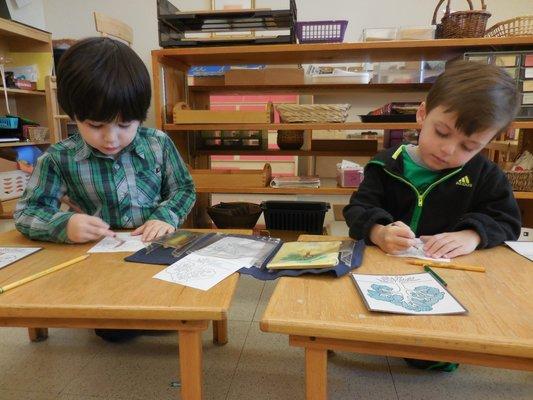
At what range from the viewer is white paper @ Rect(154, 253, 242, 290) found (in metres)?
0.63

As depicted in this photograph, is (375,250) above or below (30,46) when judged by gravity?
below

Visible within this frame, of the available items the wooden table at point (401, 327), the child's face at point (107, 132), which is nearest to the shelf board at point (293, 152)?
the child's face at point (107, 132)

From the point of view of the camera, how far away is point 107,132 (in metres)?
0.86

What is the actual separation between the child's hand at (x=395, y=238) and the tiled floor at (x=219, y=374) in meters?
0.47

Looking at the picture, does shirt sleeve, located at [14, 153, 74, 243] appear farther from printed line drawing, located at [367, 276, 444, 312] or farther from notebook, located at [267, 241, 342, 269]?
printed line drawing, located at [367, 276, 444, 312]

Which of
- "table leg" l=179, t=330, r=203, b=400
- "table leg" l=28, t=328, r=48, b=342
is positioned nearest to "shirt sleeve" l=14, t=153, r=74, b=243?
"table leg" l=179, t=330, r=203, b=400

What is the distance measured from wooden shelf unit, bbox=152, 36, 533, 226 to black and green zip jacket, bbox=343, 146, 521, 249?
0.88 m

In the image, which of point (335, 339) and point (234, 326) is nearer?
point (335, 339)

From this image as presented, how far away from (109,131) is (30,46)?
3.06 m

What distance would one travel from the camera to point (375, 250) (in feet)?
2.69

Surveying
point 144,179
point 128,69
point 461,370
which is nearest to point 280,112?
point 144,179

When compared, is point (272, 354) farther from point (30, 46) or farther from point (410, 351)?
point (30, 46)

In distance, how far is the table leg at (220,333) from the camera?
1216mm

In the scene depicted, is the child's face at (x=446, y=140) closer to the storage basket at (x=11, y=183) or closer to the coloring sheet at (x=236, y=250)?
the coloring sheet at (x=236, y=250)
